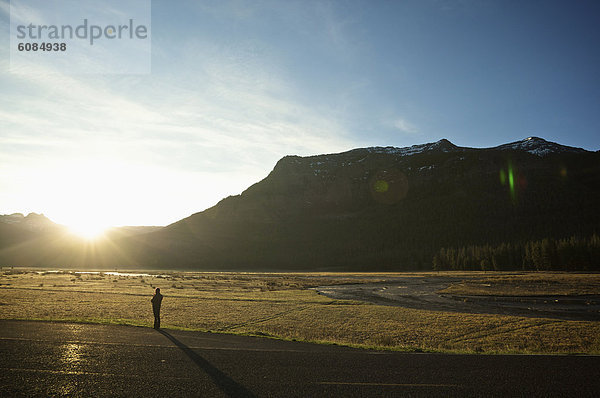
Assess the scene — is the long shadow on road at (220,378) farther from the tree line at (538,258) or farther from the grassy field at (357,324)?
the tree line at (538,258)

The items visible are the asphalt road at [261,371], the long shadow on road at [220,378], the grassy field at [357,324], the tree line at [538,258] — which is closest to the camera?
the long shadow on road at [220,378]

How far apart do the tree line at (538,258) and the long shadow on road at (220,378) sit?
14862cm

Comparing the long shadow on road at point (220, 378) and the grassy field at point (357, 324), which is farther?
the grassy field at point (357, 324)

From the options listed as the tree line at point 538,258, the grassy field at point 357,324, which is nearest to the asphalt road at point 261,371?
the grassy field at point 357,324

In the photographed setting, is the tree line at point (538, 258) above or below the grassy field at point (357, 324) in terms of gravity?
below

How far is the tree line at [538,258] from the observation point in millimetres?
125750

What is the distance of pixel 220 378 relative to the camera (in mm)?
12984

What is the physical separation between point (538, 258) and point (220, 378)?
5932 inches

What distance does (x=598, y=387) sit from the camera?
11969 mm

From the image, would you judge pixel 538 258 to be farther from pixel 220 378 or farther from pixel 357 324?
pixel 220 378

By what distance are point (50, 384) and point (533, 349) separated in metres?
24.1

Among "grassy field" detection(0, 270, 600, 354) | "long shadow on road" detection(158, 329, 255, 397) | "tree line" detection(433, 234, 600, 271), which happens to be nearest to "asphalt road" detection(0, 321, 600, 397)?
"long shadow on road" detection(158, 329, 255, 397)

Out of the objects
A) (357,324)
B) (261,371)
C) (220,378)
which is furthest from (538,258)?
(220,378)

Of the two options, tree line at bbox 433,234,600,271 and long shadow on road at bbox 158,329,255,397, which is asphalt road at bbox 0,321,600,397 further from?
tree line at bbox 433,234,600,271
